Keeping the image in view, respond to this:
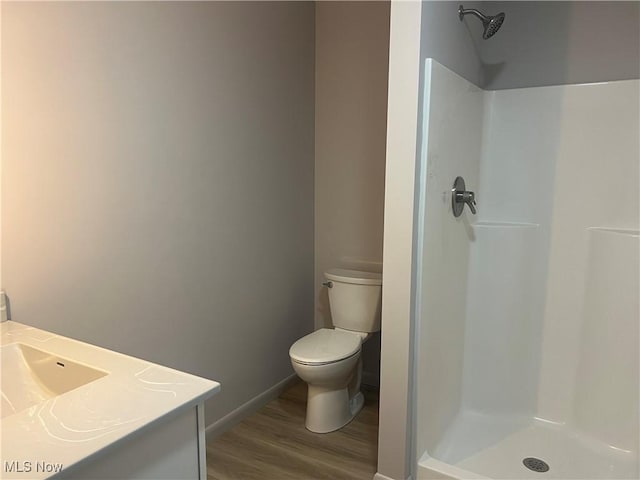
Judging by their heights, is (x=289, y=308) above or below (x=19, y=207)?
below

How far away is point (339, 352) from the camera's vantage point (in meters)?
2.25

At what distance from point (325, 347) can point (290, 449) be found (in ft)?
1.62

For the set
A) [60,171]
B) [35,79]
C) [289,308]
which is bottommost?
[289,308]

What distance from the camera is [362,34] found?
2633 mm

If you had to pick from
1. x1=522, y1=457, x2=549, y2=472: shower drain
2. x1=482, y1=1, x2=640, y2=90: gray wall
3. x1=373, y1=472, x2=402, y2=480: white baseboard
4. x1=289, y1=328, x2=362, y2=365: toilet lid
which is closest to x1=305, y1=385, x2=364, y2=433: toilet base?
x1=289, y1=328, x2=362, y2=365: toilet lid

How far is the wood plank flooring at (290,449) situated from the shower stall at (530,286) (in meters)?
0.36

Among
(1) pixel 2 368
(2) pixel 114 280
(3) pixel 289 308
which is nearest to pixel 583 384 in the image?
(3) pixel 289 308

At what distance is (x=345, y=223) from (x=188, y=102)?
47.0 inches

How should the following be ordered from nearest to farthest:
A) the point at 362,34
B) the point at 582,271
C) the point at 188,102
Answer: the point at 188,102 < the point at 582,271 < the point at 362,34

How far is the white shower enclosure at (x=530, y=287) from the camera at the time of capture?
1944mm

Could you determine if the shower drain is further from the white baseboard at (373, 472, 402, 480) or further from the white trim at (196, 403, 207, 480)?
the white trim at (196, 403, 207, 480)

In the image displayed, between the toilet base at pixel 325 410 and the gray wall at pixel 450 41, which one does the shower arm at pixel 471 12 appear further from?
the toilet base at pixel 325 410

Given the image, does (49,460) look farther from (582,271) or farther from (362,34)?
(362,34)

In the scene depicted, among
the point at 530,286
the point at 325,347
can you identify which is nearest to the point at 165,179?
the point at 325,347
